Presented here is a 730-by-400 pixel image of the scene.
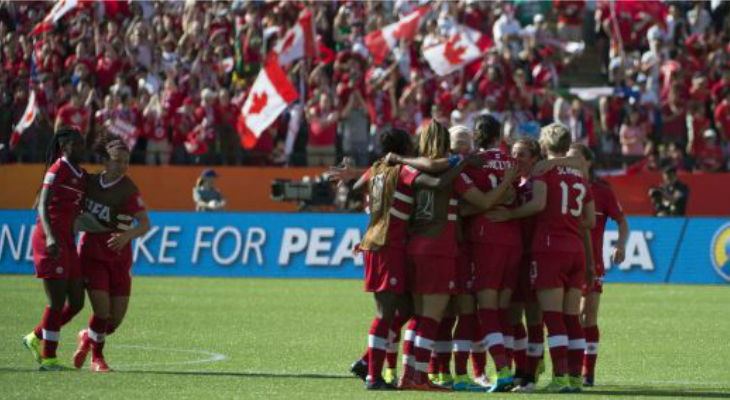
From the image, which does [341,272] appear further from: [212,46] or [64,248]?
[64,248]

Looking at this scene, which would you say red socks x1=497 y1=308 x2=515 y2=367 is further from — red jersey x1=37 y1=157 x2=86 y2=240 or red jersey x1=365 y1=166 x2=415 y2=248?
red jersey x1=37 y1=157 x2=86 y2=240

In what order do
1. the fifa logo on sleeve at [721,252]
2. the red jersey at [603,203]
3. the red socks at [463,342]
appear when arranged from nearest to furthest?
the red socks at [463,342], the red jersey at [603,203], the fifa logo on sleeve at [721,252]

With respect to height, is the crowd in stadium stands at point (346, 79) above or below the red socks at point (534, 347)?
above

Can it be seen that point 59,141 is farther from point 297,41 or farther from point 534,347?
point 297,41

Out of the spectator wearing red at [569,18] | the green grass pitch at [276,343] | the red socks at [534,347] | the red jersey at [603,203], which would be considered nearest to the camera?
the green grass pitch at [276,343]

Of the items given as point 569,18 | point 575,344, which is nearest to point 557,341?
point 575,344

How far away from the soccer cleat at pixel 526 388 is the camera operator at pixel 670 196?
1558 centimetres

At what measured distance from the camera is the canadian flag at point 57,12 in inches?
1227

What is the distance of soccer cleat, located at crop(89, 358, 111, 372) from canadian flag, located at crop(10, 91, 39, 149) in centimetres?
1698

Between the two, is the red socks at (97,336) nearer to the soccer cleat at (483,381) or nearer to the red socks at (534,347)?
the soccer cleat at (483,381)

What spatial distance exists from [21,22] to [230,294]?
1110 centimetres

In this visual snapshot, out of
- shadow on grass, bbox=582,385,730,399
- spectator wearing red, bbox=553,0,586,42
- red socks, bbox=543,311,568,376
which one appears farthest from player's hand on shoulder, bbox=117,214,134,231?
spectator wearing red, bbox=553,0,586,42

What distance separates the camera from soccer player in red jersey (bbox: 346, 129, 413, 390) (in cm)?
1262

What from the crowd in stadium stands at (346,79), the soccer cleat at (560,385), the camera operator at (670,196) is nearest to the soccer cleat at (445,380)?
the soccer cleat at (560,385)
